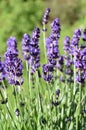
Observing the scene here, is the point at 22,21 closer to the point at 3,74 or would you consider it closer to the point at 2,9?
the point at 2,9

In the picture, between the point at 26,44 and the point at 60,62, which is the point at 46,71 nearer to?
the point at 26,44

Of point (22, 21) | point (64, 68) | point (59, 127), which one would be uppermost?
point (22, 21)

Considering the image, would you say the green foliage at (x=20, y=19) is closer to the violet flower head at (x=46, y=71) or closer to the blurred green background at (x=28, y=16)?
the blurred green background at (x=28, y=16)

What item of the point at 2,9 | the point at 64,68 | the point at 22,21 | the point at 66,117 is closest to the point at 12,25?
the point at 22,21

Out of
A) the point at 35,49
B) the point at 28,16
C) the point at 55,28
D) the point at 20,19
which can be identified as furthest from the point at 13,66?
the point at 28,16

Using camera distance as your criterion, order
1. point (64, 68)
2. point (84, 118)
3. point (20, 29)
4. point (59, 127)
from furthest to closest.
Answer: point (20, 29), point (64, 68), point (84, 118), point (59, 127)

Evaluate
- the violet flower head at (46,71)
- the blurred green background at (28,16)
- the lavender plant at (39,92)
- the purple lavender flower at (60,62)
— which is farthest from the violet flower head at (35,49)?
the blurred green background at (28,16)

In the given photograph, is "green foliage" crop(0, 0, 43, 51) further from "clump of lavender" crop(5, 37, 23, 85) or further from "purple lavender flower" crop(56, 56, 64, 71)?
"clump of lavender" crop(5, 37, 23, 85)
